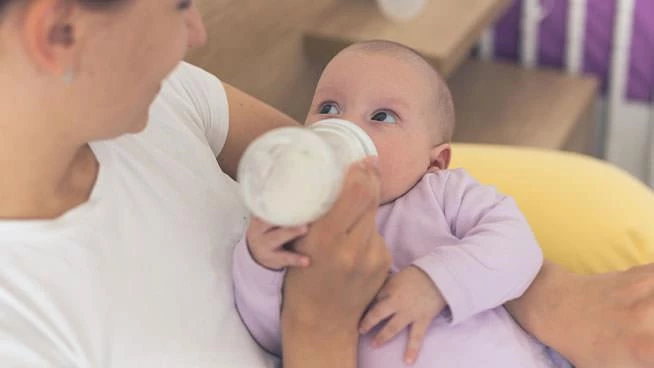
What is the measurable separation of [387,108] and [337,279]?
0.98 ft

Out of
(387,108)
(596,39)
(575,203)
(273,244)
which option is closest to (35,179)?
(273,244)

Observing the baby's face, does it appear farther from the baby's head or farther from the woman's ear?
the woman's ear

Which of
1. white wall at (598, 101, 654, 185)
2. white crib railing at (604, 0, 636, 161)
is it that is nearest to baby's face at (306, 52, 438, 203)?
white crib railing at (604, 0, 636, 161)

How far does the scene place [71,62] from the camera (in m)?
0.72

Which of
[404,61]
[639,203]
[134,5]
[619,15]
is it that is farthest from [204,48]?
[619,15]

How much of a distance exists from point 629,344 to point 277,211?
1.47ft

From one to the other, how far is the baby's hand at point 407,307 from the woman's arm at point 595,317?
14 centimetres

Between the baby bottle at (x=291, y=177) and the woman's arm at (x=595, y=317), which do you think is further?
the woman's arm at (x=595, y=317)

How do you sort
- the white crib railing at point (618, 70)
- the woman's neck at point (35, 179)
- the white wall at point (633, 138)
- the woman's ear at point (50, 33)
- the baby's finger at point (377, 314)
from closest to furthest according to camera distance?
the woman's ear at point (50, 33)
the woman's neck at point (35, 179)
the baby's finger at point (377, 314)
the white crib railing at point (618, 70)
the white wall at point (633, 138)

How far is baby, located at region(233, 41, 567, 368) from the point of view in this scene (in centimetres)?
90

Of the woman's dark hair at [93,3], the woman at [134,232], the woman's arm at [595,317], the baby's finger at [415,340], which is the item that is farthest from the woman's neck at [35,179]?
the woman's arm at [595,317]

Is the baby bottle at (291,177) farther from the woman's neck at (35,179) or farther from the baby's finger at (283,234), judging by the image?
the woman's neck at (35,179)

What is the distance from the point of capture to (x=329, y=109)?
3.51 ft

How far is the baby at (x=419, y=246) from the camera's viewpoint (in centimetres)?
90
